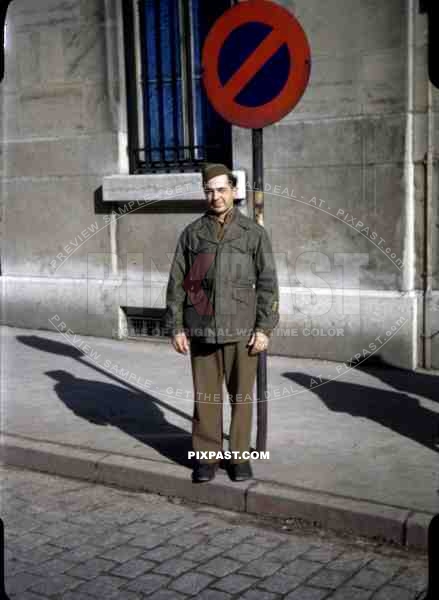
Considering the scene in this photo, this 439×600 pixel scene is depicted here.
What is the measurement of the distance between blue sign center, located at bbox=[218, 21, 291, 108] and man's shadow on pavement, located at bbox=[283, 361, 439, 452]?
2598 mm

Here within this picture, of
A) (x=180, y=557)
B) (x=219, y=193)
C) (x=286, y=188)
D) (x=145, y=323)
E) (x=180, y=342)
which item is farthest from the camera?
(x=145, y=323)

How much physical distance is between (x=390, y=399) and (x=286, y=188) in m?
2.70

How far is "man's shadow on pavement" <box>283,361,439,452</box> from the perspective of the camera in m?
6.30

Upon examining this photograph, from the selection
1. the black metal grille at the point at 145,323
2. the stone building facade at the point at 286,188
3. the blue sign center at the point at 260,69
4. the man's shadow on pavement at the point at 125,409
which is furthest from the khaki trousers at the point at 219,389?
the black metal grille at the point at 145,323

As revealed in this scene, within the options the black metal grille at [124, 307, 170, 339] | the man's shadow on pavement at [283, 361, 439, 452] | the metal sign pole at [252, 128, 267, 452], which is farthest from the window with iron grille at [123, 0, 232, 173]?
the metal sign pole at [252, 128, 267, 452]

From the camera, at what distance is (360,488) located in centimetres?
503

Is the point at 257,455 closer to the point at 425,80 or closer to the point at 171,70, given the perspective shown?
the point at 425,80

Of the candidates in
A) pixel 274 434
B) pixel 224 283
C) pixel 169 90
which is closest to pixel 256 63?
pixel 224 283

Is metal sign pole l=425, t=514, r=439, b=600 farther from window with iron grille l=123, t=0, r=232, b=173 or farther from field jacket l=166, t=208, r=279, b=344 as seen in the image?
window with iron grille l=123, t=0, r=232, b=173

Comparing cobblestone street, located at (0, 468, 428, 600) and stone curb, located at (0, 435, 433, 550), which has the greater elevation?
stone curb, located at (0, 435, 433, 550)

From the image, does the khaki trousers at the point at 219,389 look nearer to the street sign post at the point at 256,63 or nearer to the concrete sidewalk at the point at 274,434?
the concrete sidewalk at the point at 274,434

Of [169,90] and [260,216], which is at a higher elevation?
[169,90]

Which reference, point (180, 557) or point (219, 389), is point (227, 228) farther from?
point (180, 557)

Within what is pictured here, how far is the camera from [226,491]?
16.9ft
